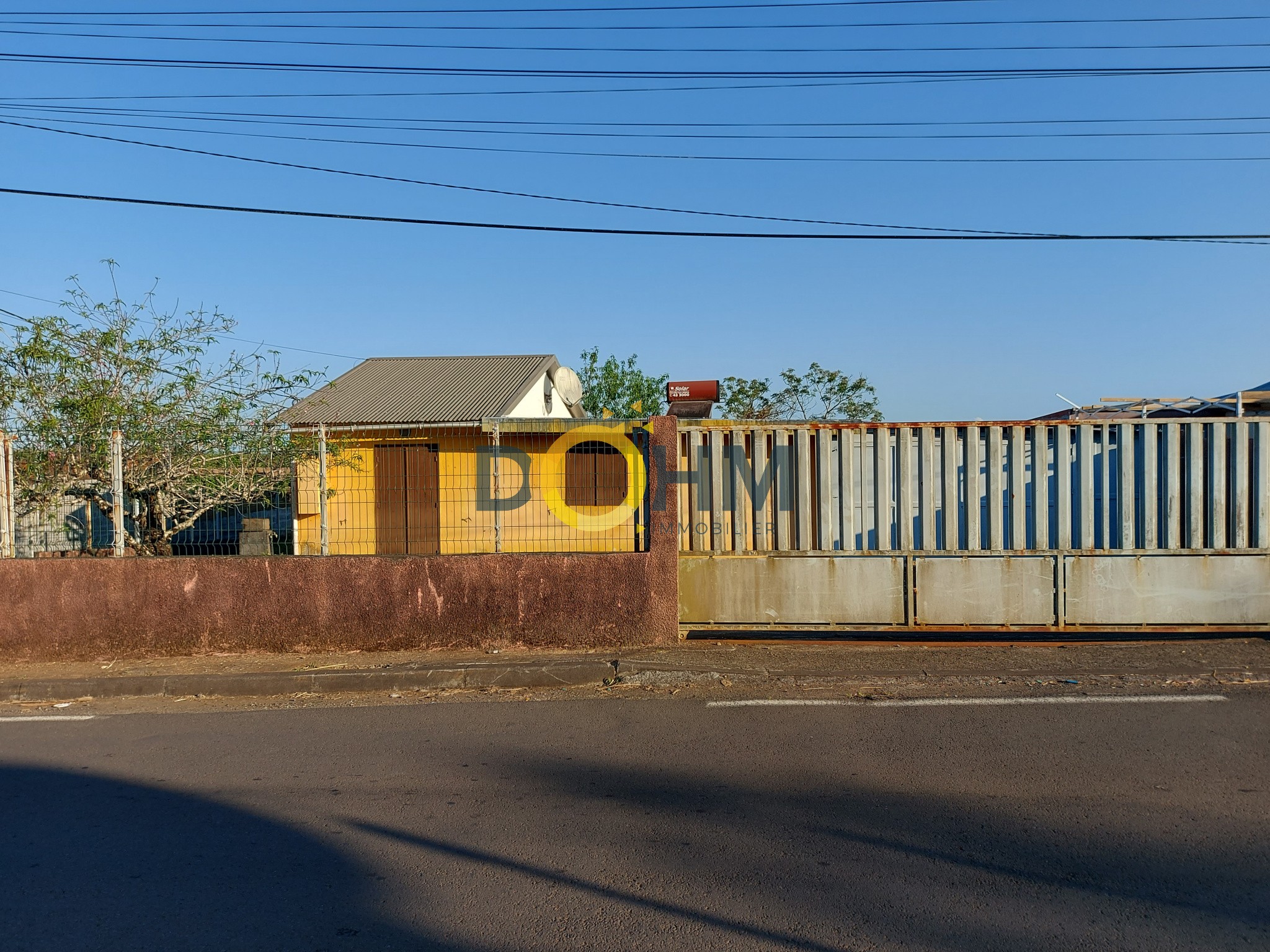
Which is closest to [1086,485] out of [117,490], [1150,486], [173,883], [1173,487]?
[1150,486]

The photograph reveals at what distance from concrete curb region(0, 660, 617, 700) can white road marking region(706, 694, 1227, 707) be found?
59.6 inches

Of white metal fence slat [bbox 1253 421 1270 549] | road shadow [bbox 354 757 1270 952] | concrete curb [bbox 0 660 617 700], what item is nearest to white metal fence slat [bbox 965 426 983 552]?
white metal fence slat [bbox 1253 421 1270 549]

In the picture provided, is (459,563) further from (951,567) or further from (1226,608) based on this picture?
(1226,608)

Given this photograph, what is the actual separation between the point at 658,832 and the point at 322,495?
6.04 meters

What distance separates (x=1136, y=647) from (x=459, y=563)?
6.36m

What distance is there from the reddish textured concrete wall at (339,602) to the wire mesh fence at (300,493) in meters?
0.31

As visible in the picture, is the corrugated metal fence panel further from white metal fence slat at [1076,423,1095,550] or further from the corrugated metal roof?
the corrugated metal roof

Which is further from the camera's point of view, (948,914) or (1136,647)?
(1136,647)

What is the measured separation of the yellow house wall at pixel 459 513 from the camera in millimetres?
8891

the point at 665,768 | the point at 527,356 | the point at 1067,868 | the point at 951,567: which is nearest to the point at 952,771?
the point at 1067,868

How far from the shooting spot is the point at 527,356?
67.1 feet

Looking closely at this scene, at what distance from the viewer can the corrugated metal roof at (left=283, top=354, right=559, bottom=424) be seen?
17406 millimetres

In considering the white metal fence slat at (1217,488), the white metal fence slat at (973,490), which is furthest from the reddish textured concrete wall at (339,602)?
the white metal fence slat at (1217,488)

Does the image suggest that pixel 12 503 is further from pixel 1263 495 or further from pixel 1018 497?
pixel 1263 495
